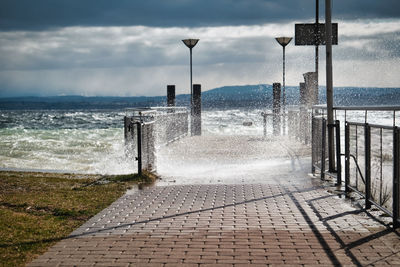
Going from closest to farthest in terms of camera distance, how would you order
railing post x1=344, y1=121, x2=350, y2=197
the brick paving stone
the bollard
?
the brick paving stone → railing post x1=344, y1=121, x2=350, y2=197 → the bollard

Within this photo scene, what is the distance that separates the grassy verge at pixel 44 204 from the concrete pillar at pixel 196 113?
1343 cm

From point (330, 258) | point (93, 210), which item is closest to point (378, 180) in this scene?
point (330, 258)

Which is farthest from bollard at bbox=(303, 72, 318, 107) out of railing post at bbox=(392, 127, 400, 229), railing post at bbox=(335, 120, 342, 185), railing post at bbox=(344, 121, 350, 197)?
railing post at bbox=(392, 127, 400, 229)

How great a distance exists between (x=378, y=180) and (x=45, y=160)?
1352cm

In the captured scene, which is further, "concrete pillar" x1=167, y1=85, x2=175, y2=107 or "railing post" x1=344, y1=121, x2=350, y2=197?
"concrete pillar" x1=167, y1=85, x2=175, y2=107

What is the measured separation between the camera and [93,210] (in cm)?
751

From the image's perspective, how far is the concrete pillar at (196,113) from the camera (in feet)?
81.4

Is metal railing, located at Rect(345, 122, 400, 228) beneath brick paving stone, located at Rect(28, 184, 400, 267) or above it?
above

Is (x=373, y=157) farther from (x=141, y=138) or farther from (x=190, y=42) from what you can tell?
(x=190, y=42)

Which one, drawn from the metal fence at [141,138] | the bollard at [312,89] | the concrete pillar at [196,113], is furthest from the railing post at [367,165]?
the concrete pillar at [196,113]

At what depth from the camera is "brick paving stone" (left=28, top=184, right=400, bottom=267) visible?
16.5 ft

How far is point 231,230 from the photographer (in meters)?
6.12

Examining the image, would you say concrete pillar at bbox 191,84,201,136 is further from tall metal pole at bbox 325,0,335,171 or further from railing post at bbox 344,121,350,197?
railing post at bbox 344,121,350,197

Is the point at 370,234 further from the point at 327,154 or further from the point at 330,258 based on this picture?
the point at 327,154
